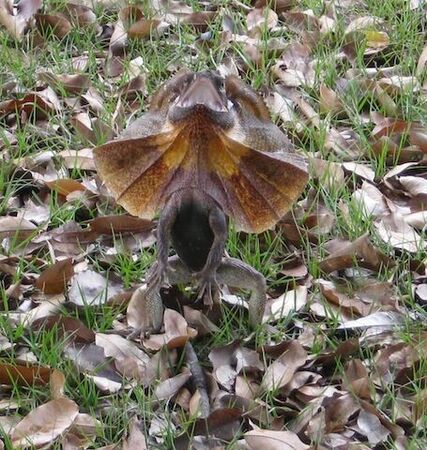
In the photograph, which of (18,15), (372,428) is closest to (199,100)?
(372,428)

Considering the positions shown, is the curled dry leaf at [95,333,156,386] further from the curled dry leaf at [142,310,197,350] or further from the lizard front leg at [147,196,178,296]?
the lizard front leg at [147,196,178,296]

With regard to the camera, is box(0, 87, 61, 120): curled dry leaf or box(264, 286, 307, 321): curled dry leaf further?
box(0, 87, 61, 120): curled dry leaf

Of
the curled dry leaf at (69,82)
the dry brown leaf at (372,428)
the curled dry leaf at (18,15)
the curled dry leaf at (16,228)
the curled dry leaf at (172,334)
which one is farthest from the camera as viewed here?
the curled dry leaf at (18,15)

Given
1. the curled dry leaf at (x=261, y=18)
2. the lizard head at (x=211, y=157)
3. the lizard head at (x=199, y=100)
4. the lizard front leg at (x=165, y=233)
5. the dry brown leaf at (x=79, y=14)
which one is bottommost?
the curled dry leaf at (x=261, y=18)

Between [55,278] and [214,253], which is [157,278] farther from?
[55,278]

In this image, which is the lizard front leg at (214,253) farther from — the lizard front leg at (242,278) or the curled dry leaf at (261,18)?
the curled dry leaf at (261,18)

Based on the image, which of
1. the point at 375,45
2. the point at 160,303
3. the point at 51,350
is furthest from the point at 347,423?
the point at 375,45

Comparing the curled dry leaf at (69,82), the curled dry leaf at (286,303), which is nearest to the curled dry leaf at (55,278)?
A: the curled dry leaf at (286,303)

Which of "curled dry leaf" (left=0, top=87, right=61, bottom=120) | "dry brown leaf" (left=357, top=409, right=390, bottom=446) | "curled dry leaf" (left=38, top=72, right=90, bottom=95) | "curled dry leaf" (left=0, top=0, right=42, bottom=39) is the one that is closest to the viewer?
"dry brown leaf" (left=357, top=409, right=390, bottom=446)

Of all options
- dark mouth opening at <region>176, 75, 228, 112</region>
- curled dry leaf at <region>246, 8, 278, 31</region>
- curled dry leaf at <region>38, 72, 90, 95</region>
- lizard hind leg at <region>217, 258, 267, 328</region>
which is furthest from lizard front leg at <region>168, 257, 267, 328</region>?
curled dry leaf at <region>246, 8, 278, 31</region>
